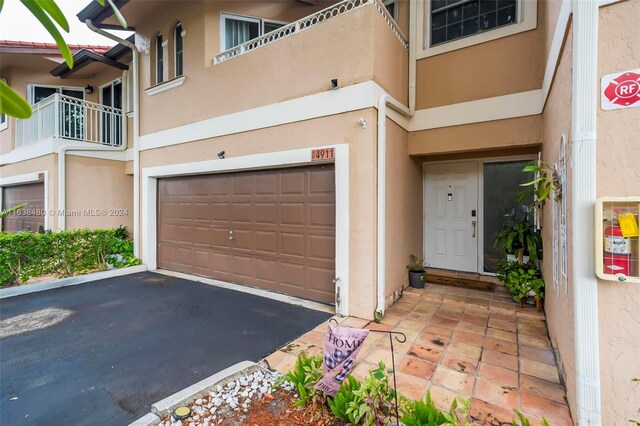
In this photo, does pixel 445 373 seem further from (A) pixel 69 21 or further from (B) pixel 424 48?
(B) pixel 424 48

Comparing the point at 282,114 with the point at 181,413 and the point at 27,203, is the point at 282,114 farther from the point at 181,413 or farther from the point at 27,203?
the point at 27,203

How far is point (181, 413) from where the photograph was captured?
225 centimetres

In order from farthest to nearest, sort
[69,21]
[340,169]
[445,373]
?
[340,169], [445,373], [69,21]

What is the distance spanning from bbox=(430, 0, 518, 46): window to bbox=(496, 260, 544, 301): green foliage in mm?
3898

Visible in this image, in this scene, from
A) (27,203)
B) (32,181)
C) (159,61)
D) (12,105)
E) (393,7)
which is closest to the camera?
(12,105)

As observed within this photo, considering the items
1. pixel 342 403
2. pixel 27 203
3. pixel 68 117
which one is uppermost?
pixel 68 117

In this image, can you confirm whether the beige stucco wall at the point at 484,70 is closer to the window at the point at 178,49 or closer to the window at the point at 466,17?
the window at the point at 466,17

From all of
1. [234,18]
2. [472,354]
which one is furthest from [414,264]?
[234,18]

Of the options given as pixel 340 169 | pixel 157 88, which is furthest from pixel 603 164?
pixel 157 88

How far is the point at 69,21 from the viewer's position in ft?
2.97

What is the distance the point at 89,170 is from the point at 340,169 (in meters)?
7.98

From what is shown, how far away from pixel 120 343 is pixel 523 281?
17.8ft

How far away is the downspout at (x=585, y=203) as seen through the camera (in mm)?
1942

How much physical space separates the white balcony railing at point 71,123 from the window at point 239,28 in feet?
15.8
